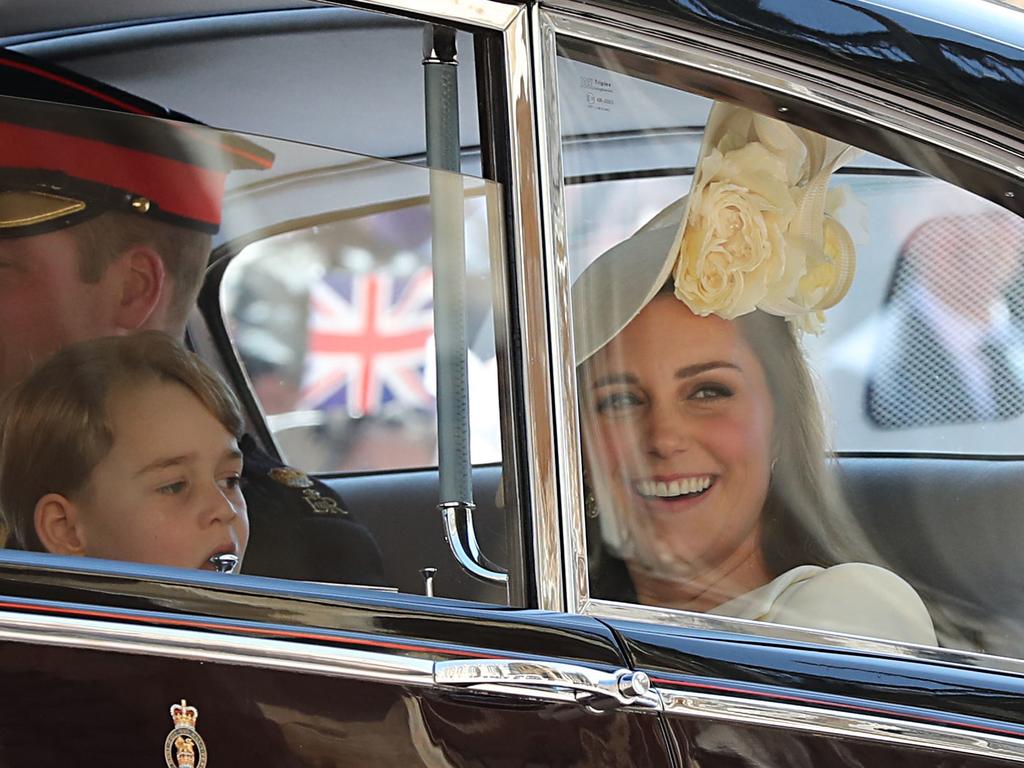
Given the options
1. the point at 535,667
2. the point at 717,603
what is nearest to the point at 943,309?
the point at 717,603

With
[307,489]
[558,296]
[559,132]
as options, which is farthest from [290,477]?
[559,132]

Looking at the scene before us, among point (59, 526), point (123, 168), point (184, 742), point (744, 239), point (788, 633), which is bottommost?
point (184, 742)

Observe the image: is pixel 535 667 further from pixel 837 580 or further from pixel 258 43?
pixel 258 43

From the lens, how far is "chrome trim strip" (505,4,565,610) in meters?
1.68

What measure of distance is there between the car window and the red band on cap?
0.48 metres

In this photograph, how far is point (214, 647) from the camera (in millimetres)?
1415

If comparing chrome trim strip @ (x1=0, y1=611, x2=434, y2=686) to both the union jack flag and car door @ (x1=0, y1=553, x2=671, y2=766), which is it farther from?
the union jack flag

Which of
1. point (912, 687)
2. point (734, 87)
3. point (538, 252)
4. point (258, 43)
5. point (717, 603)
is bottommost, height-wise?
point (912, 687)

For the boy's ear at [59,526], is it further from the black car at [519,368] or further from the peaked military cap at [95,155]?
the peaked military cap at [95,155]

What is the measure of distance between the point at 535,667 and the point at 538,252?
0.52m

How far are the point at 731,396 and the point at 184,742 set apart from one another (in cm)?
83

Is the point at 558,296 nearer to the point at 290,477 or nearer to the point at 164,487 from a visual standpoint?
the point at 290,477

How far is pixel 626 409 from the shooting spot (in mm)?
1770

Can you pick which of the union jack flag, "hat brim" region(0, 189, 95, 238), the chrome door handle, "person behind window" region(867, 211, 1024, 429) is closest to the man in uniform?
"hat brim" region(0, 189, 95, 238)
